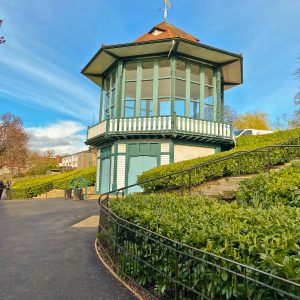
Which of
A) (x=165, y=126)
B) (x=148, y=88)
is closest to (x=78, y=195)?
(x=165, y=126)

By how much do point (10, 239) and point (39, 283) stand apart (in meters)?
3.36

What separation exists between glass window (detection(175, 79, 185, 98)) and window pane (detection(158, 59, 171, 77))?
0.73 m

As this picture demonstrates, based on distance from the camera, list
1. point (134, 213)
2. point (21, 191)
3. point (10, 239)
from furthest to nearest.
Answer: point (21, 191) < point (10, 239) < point (134, 213)

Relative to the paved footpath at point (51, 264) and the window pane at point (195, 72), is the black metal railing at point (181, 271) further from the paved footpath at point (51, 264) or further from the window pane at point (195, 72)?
the window pane at point (195, 72)

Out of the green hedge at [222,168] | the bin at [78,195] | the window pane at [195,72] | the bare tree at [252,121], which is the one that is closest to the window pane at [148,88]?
the window pane at [195,72]

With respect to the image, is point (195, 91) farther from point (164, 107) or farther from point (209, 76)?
point (164, 107)

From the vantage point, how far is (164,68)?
55.7ft

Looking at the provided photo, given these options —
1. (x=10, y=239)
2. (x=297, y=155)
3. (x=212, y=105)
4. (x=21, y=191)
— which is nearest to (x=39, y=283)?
(x=10, y=239)

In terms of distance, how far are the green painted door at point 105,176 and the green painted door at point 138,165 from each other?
1.90m

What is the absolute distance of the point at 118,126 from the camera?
53.2 ft

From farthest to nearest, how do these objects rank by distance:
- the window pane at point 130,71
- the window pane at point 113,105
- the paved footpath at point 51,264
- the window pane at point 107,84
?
1. the window pane at point 107,84
2. the window pane at point 113,105
3. the window pane at point 130,71
4. the paved footpath at point 51,264

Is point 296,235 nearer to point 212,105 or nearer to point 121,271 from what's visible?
point 121,271

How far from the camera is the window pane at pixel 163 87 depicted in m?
16.9

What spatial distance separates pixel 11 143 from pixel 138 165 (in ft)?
119
